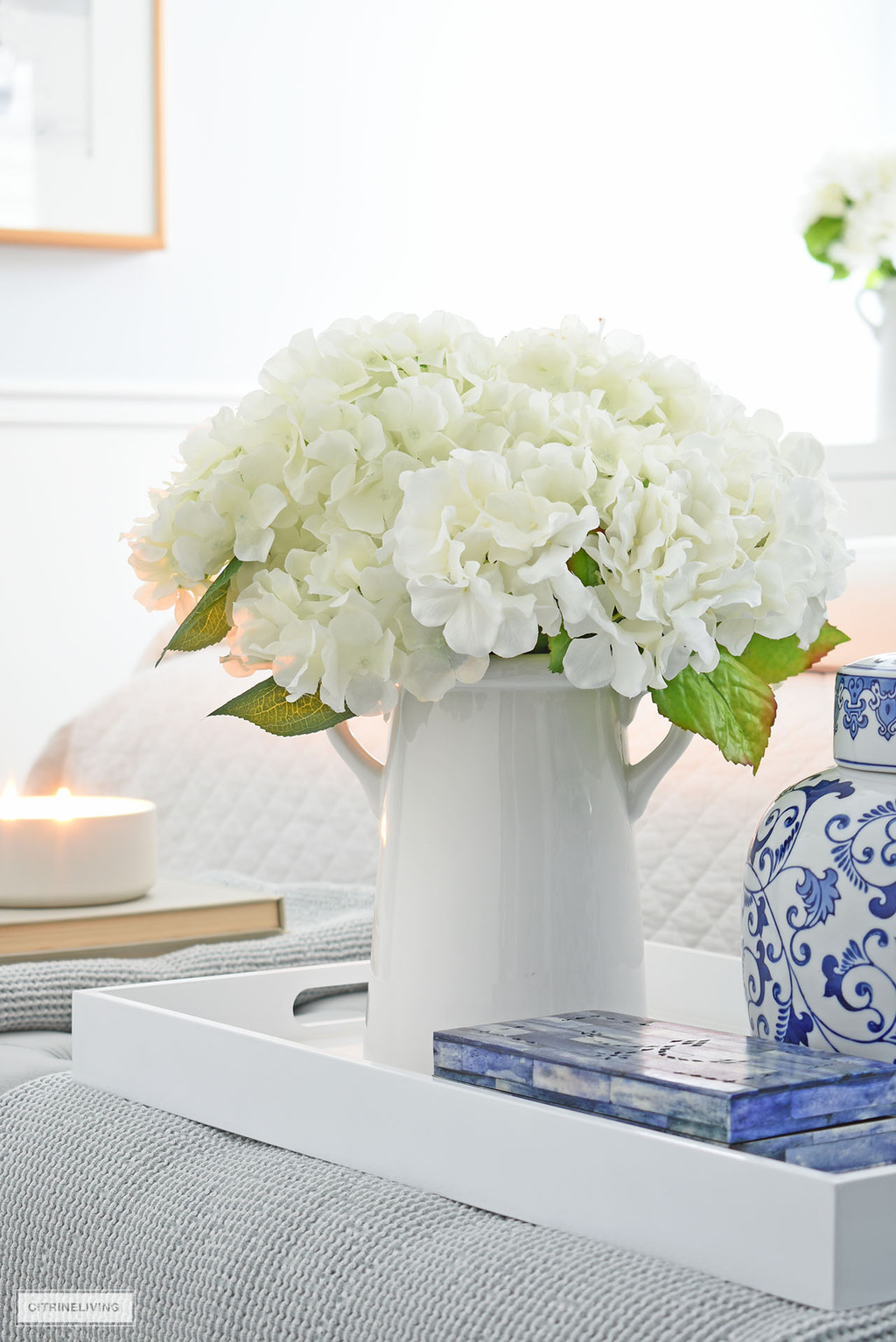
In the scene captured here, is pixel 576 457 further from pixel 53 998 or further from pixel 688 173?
pixel 688 173

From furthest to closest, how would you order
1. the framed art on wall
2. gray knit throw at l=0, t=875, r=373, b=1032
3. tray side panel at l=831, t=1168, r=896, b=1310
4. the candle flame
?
the framed art on wall
the candle flame
gray knit throw at l=0, t=875, r=373, b=1032
tray side panel at l=831, t=1168, r=896, b=1310

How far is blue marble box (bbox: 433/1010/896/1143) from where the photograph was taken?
47 centimetres

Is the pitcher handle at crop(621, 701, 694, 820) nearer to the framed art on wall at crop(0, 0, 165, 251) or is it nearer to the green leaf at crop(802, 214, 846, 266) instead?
the green leaf at crop(802, 214, 846, 266)

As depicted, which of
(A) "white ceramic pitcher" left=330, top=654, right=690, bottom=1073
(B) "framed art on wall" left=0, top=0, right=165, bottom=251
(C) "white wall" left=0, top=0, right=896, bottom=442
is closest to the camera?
(A) "white ceramic pitcher" left=330, top=654, right=690, bottom=1073

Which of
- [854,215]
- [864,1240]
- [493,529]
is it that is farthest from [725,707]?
[854,215]

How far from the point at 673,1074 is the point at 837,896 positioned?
0.35 ft

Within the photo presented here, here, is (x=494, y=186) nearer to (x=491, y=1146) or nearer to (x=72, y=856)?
(x=72, y=856)

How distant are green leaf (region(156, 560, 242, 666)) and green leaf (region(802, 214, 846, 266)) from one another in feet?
4.96

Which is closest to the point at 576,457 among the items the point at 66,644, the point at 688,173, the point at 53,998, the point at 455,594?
the point at 455,594

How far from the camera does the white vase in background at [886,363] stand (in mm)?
2000

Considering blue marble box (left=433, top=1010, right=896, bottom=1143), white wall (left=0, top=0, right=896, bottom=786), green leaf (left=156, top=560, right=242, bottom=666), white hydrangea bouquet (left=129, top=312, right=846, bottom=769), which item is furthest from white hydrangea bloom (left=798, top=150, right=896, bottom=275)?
blue marble box (left=433, top=1010, right=896, bottom=1143)

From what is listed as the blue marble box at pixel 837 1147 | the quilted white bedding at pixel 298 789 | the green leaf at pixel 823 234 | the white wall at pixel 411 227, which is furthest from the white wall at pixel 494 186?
the blue marble box at pixel 837 1147

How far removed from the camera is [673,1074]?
50 cm

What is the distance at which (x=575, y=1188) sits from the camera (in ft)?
1.62
